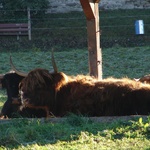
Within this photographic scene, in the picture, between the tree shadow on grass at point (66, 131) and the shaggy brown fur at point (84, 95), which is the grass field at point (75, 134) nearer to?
the tree shadow on grass at point (66, 131)

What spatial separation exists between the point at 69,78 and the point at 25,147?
3262 millimetres

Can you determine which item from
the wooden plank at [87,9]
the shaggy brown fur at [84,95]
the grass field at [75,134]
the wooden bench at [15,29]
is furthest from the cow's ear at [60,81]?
the wooden bench at [15,29]

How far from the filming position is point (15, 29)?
2611 cm

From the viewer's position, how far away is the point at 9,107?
9.44 meters

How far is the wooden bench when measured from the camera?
26.0 meters

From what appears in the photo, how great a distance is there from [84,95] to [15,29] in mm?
18179

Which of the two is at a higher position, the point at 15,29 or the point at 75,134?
the point at 15,29

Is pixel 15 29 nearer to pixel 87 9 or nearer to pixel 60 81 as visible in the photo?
pixel 87 9

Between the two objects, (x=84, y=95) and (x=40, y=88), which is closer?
(x=84, y=95)

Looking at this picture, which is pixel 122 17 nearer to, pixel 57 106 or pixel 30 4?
pixel 30 4

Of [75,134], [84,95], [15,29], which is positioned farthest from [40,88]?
[15,29]

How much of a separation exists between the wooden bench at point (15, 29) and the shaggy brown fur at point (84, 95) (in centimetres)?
1731

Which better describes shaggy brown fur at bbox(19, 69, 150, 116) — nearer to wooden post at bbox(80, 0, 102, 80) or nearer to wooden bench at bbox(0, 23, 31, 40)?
wooden post at bbox(80, 0, 102, 80)

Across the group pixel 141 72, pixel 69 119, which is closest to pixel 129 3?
pixel 141 72
